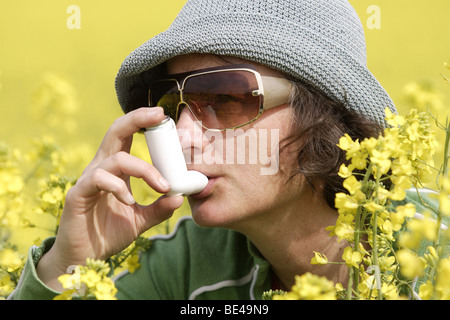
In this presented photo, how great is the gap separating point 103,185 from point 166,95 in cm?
39

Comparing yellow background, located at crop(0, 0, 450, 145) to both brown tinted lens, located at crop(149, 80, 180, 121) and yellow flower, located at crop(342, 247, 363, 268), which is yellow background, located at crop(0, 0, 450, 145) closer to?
brown tinted lens, located at crop(149, 80, 180, 121)

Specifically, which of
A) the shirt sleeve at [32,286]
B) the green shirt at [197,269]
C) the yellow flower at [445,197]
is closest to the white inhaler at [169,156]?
the shirt sleeve at [32,286]

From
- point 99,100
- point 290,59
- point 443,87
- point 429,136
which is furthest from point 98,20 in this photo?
point 429,136

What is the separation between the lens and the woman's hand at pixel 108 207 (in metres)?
1.26

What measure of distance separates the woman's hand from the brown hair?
0.35 m

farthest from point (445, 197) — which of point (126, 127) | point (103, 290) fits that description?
point (126, 127)

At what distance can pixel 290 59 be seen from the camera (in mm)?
1355

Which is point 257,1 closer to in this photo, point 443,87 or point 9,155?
point 9,155

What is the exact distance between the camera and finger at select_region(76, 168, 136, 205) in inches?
48.4

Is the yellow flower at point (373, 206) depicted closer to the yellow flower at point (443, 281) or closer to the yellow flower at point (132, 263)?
the yellow flower at point (443, 281)

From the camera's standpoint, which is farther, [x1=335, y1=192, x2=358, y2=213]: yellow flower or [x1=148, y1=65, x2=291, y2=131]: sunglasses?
[x1=148, y1=65, x2=291, y2=131]: sunglasses

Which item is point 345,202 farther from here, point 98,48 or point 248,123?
point 98,48

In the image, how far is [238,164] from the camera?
1369mm

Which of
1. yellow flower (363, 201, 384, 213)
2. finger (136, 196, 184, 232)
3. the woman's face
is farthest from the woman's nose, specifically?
yellow flower (363, 201, 384, 213)
